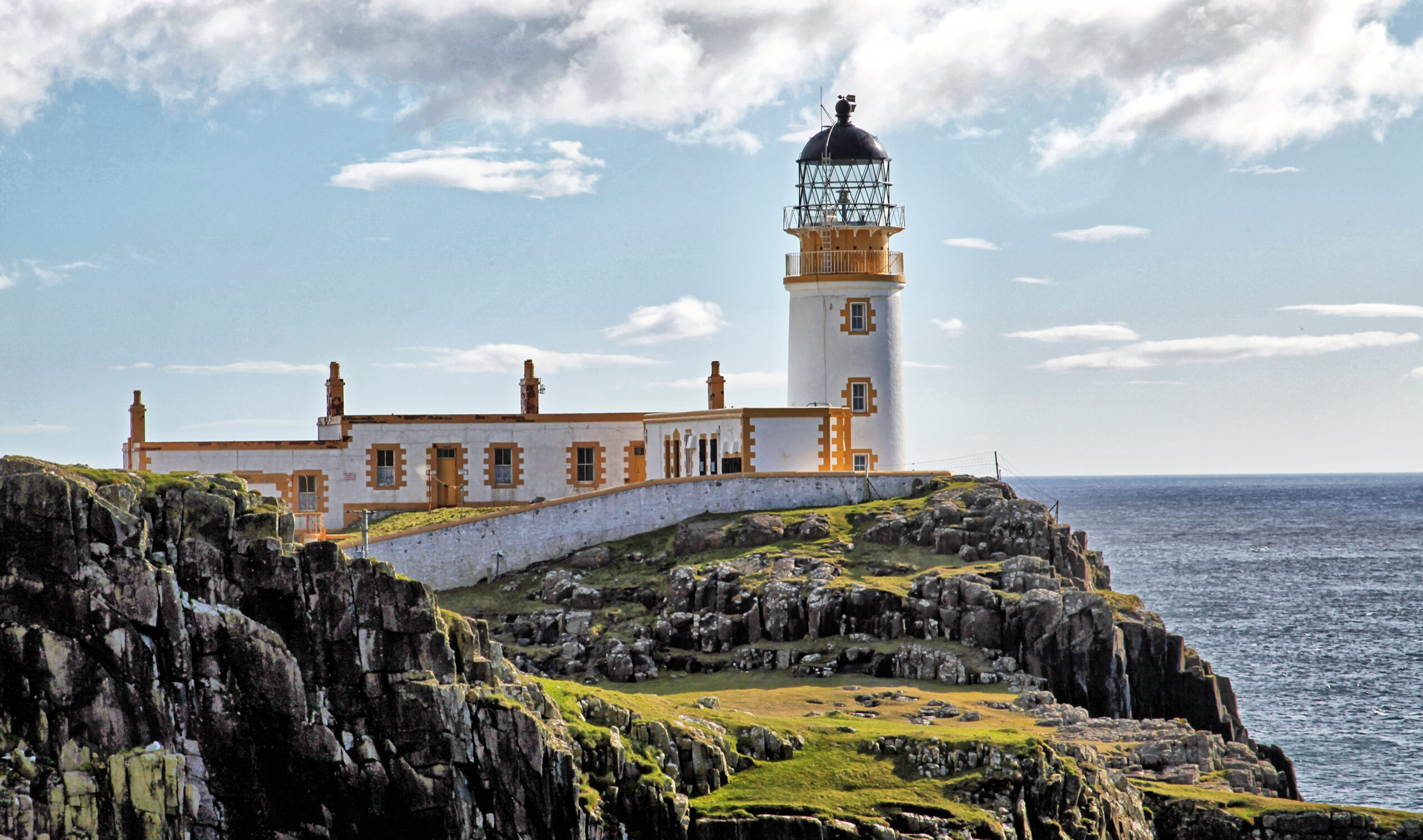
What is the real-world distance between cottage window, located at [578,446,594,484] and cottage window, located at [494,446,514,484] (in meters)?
2.79

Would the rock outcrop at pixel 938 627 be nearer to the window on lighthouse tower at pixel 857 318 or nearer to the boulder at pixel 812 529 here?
the boulder at pixel 812 529

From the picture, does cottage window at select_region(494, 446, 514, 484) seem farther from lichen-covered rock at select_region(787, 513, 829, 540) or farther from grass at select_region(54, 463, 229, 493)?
grass at select_region(54, 463, 229, 493)

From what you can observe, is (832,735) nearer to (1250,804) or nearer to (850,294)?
→ (1250,804)

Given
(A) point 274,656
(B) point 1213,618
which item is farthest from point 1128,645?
(B) point 1213,618

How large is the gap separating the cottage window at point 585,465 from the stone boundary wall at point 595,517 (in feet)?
26.5

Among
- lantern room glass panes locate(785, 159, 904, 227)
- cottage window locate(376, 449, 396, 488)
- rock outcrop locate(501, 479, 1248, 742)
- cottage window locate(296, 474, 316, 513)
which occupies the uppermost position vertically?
lantern room glass panes locate(785, 159, 904, 227)

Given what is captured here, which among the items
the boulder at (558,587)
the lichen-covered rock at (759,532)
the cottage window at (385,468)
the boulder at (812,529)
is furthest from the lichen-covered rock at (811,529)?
the cottage window at (385,468)

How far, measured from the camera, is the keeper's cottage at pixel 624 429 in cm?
6356

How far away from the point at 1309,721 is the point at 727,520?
2348 centimetres

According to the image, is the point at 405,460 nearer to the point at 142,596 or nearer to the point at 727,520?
the point at 727,520

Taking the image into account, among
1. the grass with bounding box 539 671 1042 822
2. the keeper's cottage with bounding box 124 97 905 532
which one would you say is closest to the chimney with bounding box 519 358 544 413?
the keeper's cottage with bounding box 124 97 905 532

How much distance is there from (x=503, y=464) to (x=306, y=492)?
809 cm

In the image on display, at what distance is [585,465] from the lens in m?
65.2

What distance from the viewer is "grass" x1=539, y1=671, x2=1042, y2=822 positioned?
34.2 m
